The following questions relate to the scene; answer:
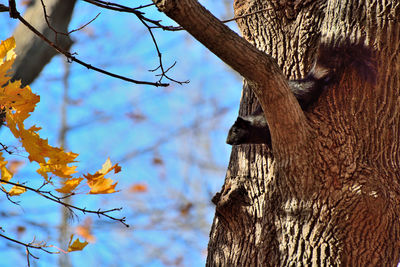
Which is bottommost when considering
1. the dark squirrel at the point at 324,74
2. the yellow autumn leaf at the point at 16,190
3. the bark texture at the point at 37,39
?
the yellow autumn leaf at the point at 16,190

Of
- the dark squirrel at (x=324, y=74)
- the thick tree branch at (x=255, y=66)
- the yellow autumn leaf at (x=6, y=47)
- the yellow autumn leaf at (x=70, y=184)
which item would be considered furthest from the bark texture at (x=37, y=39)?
the dark squirrel at (x=324, y=74)

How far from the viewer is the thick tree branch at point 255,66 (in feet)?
5.29

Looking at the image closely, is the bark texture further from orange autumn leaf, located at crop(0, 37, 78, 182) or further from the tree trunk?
the tree trunk

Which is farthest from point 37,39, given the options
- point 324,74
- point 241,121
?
point 324,74

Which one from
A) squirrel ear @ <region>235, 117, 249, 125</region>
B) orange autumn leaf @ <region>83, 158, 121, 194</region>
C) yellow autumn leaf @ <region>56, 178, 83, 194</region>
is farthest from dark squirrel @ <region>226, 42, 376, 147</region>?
yellow autumn leaf @ <region>56, 178, 83, 194</region>

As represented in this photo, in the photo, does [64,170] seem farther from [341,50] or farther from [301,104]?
[341,50]

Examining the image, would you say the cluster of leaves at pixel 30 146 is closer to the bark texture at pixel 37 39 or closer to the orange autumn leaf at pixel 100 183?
the orange autumn leaf at pixel 100 183

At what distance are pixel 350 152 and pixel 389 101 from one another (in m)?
0.39

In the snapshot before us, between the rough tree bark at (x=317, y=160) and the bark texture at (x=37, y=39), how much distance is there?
1.26 metres

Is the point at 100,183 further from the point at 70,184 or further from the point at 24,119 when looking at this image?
the point at 24,119

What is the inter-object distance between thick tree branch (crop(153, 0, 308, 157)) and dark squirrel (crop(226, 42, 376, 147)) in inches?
5.2

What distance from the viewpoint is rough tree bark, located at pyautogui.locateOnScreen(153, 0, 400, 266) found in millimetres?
1861

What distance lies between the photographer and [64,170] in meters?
1.65

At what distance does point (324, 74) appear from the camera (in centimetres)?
210
